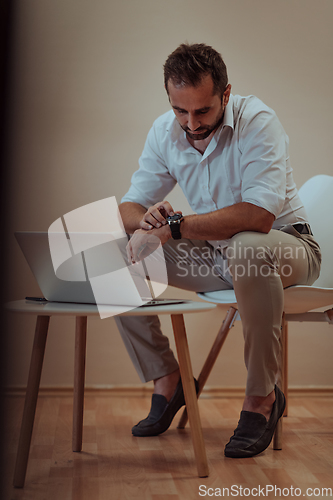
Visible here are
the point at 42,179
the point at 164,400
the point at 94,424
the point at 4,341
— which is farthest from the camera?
the point at 42,179

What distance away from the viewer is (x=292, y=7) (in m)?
1.94

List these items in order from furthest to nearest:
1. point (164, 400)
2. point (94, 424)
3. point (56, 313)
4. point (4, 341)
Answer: point (94, 424) < point (164, 400) < point (56, 313) < point (4, 341)

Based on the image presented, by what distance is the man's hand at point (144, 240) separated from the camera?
4.23 ft

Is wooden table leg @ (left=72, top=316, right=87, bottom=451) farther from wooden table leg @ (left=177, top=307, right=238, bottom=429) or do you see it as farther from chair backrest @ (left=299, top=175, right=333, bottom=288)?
chair backrest @ (left=299, top=175, right=333, bottom=288)

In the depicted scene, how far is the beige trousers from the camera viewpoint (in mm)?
1113

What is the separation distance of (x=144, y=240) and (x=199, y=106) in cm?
38

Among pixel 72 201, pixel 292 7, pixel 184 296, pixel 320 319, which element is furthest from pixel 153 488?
pixel 292 7

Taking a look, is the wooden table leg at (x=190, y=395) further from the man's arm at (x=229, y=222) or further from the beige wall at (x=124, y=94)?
the beige wall at (x=124, y=94)

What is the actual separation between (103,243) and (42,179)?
1.08 meters

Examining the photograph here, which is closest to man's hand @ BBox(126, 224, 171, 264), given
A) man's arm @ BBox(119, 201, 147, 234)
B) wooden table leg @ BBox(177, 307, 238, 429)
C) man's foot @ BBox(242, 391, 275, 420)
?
man's arm @ BBox(119, 201, 147, 234)

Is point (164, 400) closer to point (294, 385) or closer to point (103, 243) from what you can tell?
point (103, 243)

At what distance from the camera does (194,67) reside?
1.22 m

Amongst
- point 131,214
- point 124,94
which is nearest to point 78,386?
point 131,214

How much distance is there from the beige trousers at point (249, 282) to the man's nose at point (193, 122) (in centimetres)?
33
